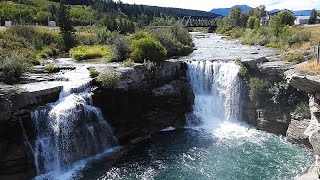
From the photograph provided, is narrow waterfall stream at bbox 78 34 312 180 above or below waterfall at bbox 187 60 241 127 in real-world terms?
below

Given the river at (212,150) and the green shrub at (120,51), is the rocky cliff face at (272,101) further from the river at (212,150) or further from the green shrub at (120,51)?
the green shrub at (120,51)

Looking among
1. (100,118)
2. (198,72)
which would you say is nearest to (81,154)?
(100,118)

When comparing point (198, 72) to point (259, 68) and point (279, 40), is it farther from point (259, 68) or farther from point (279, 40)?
point (279, 40)

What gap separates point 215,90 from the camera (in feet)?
113

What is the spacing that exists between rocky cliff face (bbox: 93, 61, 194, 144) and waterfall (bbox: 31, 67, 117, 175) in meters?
1.08

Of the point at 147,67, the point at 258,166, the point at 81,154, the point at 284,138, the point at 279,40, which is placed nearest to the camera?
the point at 258,166

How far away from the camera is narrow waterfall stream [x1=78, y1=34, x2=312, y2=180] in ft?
76.4

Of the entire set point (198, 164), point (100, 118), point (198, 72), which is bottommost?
point (198, 164)

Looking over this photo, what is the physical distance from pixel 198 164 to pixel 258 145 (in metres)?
5.67

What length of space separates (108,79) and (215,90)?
11.5m

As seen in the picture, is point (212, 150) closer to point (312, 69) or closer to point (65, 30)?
point (312, 69)

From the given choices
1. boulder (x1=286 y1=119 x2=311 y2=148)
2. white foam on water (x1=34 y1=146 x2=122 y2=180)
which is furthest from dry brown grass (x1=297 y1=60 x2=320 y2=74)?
white foam on water (x1=34 y1=146 x2=122 y2=180)

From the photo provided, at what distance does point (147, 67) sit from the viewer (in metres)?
31.3

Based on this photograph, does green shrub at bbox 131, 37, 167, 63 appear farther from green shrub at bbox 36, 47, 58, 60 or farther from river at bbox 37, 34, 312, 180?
green shrub at bbox 36, 47, 58, 60
